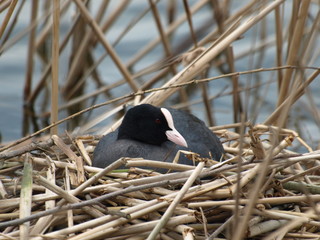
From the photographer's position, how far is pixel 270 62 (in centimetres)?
586

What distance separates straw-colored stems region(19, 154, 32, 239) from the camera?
2248mm

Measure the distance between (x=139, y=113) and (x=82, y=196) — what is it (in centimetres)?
58

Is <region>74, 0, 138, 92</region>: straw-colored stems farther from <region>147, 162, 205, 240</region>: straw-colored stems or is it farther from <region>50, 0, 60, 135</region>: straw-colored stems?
<region>147, 162, 205, 240</region>: straw-colored stems

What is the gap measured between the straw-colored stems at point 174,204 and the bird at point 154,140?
44 centimetres

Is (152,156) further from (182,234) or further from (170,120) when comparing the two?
(182,234)

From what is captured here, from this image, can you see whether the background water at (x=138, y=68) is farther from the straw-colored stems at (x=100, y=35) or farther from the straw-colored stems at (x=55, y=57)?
the straw-colored stems at (x=55, y=57)

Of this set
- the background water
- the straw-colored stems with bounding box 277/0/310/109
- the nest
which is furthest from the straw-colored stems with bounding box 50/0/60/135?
the background water

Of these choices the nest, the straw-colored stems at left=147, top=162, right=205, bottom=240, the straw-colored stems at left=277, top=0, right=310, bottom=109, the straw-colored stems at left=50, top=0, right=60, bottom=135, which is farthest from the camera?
the straw-colored stems at left=277, top=0, right=310, bottom=109

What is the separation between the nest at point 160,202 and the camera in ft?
7.51

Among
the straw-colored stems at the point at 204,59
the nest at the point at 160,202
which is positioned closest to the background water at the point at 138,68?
the straw-colored stems at the point at 204,59

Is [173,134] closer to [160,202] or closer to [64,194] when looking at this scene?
[160,202]

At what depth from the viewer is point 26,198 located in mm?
2385

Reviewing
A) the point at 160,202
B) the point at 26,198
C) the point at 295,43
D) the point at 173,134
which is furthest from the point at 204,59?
the point at 26,198

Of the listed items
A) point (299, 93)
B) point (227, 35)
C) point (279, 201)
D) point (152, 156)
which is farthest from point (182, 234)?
point (227, 35)
